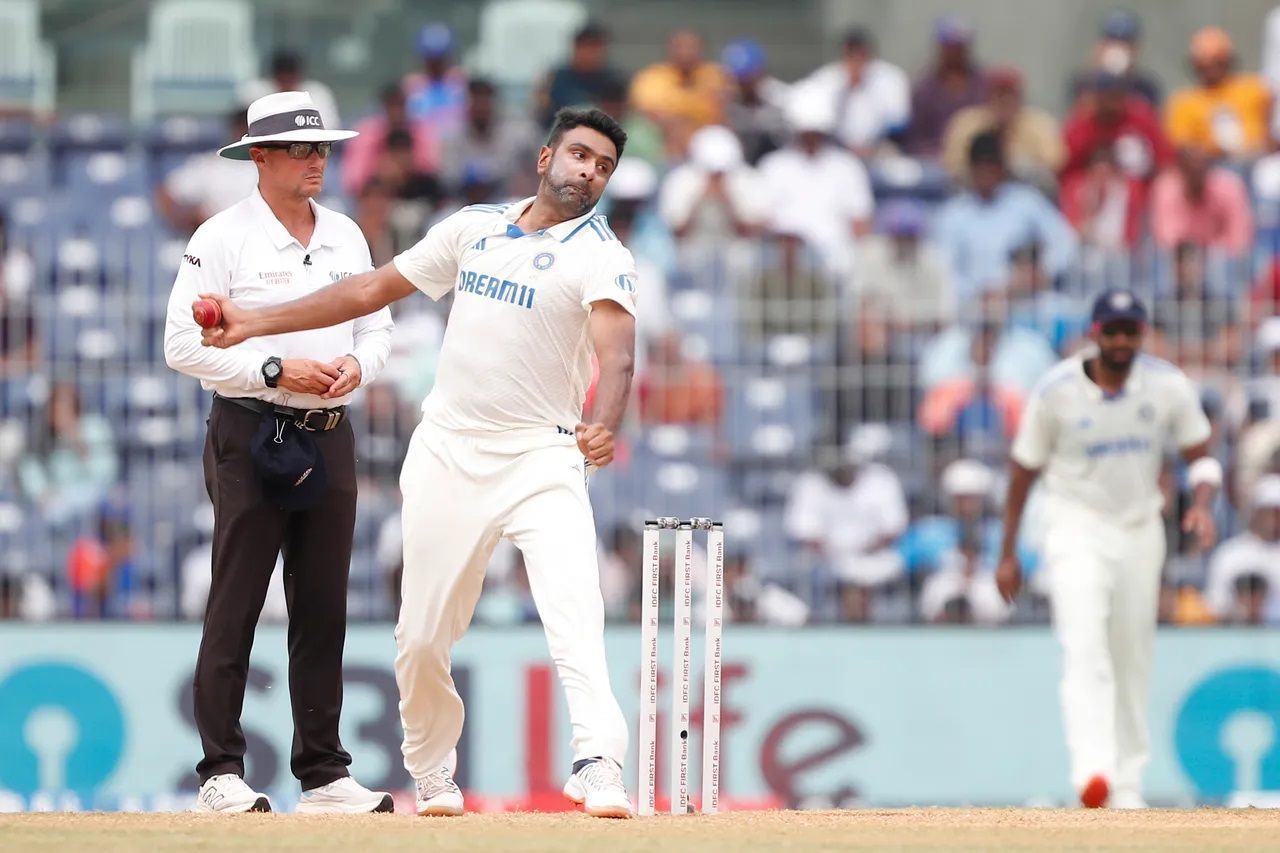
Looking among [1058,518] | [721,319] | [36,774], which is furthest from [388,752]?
[1058,518]

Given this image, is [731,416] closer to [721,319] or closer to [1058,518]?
[721,319]

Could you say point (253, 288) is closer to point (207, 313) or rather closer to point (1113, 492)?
point (207, 313)

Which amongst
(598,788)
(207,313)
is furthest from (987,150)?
(598,788)

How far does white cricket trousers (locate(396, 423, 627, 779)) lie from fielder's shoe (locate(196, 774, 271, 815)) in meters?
0.66

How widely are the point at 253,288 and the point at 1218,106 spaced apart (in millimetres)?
10338

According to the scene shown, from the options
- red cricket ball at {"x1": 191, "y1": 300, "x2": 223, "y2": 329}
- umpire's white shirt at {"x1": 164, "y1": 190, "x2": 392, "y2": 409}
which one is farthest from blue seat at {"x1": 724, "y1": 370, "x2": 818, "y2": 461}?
red cricket ball at {"x1": 191, "y1": 300, "x2": 223, "y2": 329}

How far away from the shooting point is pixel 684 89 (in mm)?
16891

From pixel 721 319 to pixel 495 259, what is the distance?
19.4 ft

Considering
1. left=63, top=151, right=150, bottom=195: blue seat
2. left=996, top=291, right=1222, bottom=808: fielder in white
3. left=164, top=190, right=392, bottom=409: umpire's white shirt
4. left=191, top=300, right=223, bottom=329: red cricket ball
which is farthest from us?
left=63, top=151, right=150, bottom=195: blue seat

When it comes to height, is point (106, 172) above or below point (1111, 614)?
above

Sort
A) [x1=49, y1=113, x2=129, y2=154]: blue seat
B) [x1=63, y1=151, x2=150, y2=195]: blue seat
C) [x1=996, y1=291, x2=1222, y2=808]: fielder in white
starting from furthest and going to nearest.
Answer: [x1=49, y1=113, x2=129, y2=154]: blue seat < [x1=63, y1=151, x2=150, y2=195]: blue seat < [x1=996, y1=291, x2=1222, y2=808]: fielder in white

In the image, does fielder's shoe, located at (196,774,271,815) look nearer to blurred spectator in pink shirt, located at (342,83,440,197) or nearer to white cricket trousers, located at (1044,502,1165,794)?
white cricket trousers, located at (1044,502,1165,794)

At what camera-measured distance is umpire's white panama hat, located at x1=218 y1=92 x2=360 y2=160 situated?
8250 mm

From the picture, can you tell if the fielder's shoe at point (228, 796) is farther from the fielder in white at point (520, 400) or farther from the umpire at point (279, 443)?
the fielder in white at point (520, 400)
